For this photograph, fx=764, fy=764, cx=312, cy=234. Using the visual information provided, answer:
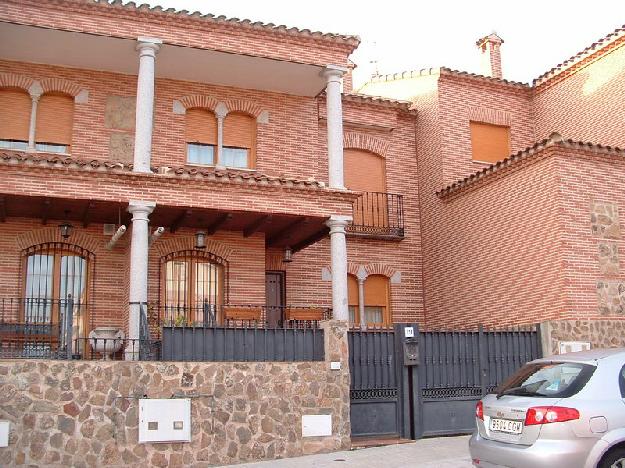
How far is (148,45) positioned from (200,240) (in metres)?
3.86

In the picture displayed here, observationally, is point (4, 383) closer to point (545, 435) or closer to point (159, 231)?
point (159, 231)

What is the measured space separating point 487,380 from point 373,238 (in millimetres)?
5411

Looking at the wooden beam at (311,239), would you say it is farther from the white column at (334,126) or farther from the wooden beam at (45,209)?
the wooden beam at (45,209)

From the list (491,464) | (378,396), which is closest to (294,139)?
(378,396)

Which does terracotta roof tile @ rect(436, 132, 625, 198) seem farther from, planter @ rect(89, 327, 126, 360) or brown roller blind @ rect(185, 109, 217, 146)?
planter @ rect(89, 327, 126, 360)

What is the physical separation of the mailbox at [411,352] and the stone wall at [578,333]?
9.11 ft

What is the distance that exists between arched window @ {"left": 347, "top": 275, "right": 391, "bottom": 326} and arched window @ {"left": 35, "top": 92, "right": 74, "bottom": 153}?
22.8ft

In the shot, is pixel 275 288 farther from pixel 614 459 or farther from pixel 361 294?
pixel 614 459

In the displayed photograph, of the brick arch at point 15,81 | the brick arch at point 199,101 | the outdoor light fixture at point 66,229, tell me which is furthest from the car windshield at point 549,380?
the brick arch at point 15,81

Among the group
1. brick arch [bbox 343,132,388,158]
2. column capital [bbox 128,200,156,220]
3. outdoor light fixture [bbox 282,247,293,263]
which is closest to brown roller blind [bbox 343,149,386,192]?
brick arch [bbox 343,132,388,158]

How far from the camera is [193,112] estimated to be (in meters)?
16.3

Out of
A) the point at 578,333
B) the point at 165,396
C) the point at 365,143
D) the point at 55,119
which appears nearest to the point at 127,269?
the point at 55,119

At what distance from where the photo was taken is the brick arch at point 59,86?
15.1 metres

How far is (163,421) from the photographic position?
420 inches
